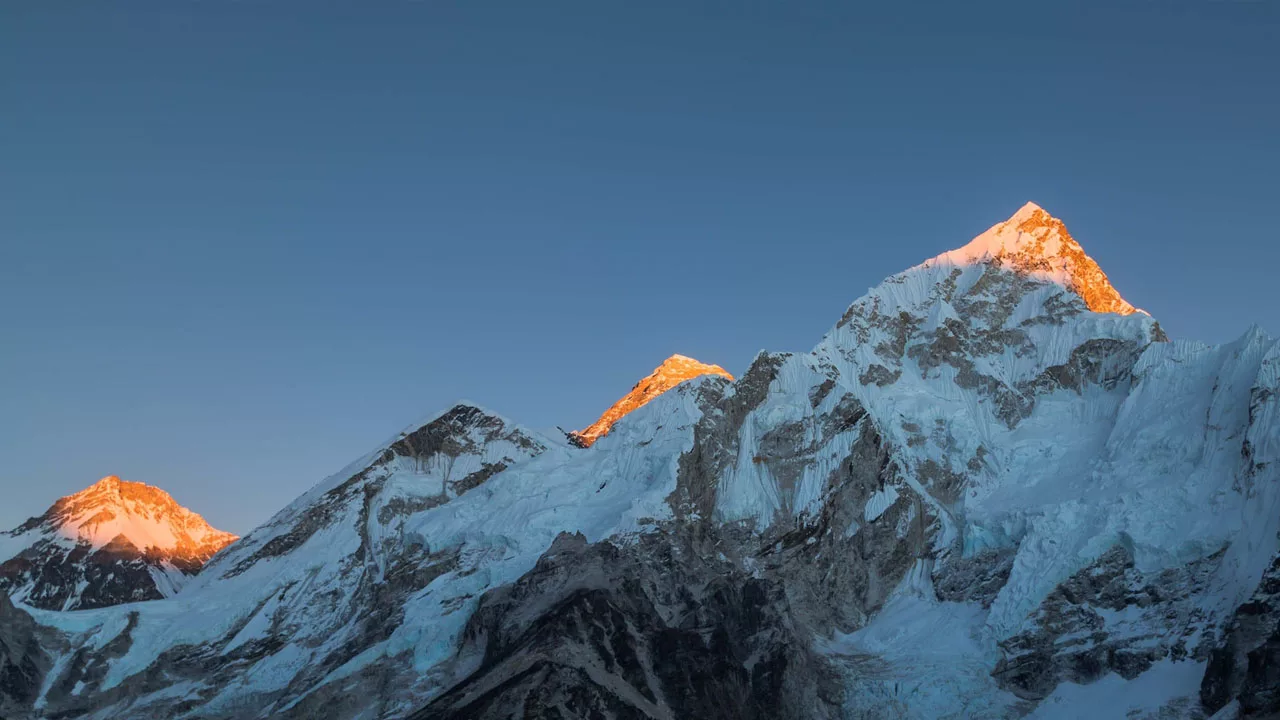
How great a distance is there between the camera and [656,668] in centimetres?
19850

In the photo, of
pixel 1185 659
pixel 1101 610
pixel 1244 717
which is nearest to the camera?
pixel 1244 717

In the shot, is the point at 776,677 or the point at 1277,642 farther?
the point at 776,677

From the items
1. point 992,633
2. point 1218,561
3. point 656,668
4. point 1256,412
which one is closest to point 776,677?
point 656,668

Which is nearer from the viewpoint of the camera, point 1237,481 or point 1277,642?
point 1277,642

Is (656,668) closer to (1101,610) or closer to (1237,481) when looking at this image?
(1101,610)

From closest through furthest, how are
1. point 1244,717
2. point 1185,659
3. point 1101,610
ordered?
point 1244,717, point 1185,659, point 1101,610

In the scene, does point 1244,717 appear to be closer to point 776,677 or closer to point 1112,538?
point 1112,538

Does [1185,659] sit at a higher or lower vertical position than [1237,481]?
lower

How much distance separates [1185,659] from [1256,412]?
39.2 metres

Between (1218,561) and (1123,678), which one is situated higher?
(1218,561)

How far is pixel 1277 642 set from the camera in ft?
532

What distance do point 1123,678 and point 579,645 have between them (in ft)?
230

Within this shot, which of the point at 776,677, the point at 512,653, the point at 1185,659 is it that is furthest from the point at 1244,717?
the point at 512,653

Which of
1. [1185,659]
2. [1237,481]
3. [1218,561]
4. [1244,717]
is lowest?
[1244,717]
